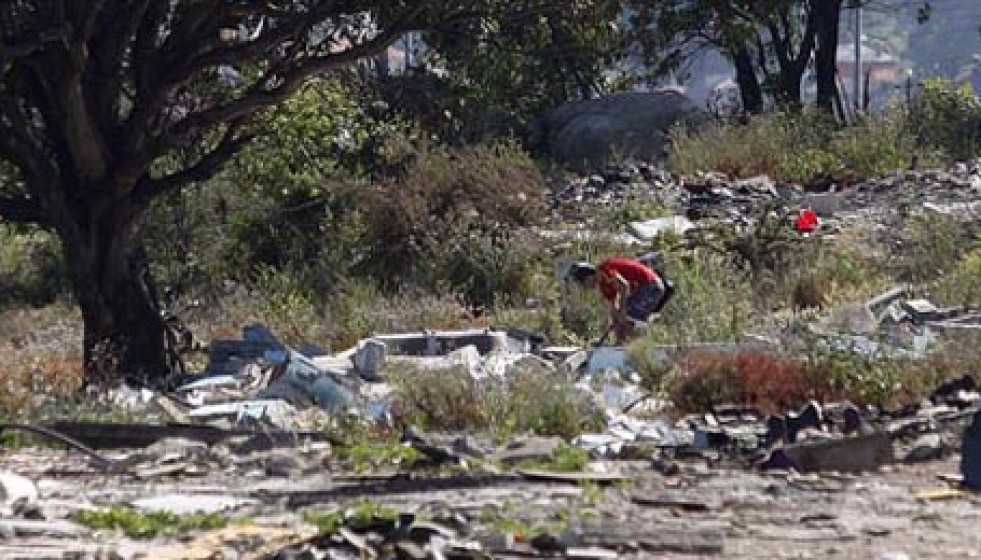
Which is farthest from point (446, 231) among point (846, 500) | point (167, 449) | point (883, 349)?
point (846, 500)

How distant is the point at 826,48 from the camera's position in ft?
109

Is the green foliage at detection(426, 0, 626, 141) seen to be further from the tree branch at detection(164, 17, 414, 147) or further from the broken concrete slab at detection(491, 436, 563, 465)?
the broken concrete slab at detection(491, 436, 563, 465)

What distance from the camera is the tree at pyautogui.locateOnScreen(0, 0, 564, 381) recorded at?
15.7m

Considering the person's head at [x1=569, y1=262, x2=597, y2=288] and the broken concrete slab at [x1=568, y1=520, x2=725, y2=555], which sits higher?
the person's head at [x1=569, y1=262, x2=597, y2=288]

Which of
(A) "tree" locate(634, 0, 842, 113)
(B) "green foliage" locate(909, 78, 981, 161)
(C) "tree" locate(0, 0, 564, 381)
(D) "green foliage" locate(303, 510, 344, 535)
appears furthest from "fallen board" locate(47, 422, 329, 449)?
(A) "tree" locate(634, 0, 842, 113)

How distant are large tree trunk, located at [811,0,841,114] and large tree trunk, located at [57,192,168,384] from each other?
18319mm

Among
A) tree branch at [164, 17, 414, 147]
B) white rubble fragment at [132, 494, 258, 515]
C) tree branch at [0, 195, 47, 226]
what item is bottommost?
white rubble fragment at [132, 494, 258, 515]

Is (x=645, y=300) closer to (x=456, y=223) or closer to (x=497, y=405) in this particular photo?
(x=497, y=405)

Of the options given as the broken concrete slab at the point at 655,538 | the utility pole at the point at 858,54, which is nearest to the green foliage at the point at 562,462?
the broken concrete slab at the point at 655,538

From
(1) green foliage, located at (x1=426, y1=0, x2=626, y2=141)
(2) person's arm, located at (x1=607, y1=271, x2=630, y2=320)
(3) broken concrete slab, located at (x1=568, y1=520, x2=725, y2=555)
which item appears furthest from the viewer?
(1) green foliage, located at (x1=426, y1=0, x2=626, y2=141)

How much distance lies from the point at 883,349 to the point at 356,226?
10.9 m

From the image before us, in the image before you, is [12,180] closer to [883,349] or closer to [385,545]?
[883,349]

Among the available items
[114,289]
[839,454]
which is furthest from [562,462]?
[114,289]

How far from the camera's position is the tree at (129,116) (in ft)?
51.6
